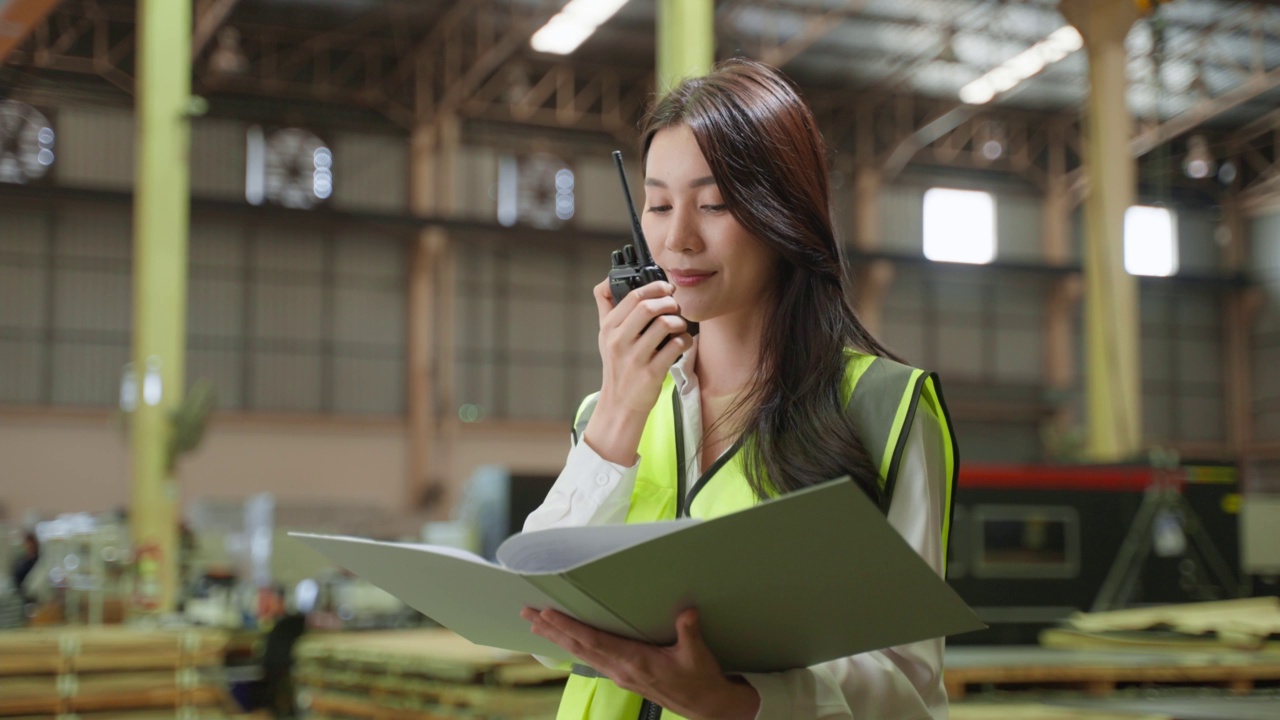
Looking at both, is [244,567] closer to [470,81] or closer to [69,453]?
[69,453]

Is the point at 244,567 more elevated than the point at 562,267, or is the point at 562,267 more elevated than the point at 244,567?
the point at 562,267

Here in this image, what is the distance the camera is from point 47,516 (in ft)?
71.7

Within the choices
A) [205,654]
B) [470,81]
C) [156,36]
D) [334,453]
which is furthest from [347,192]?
[205,654]

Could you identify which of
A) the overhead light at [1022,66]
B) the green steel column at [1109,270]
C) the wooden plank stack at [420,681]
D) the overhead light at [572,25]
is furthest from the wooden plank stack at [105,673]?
the overhead light at [1022,66]

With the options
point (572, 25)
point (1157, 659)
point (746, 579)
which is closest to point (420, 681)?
point (1157, 659)

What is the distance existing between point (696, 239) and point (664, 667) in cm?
53

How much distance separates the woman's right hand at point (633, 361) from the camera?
4.92ft

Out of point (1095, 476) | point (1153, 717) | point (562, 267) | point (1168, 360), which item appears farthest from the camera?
point (1168, 360)

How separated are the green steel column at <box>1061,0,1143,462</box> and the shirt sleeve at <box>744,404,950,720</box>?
43.5 ft

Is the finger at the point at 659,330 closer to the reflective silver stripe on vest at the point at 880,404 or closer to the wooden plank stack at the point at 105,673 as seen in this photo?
the reflective silver stripe on vest at the point at 880,404

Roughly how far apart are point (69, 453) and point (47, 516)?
1.18m

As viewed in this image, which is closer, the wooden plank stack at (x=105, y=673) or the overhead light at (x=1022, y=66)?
the wooden plank stack at (x=105, y=673)

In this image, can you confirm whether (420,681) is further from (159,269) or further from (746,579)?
(159,269)

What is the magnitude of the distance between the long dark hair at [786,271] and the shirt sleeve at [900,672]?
48 mm
